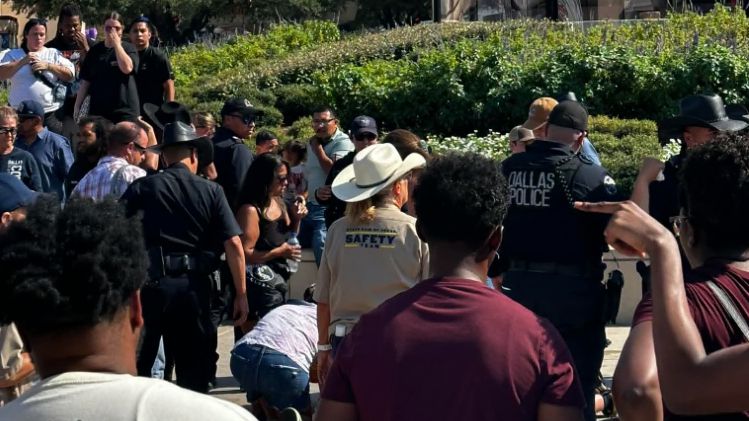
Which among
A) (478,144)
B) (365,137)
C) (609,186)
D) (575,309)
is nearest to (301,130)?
(478,144)

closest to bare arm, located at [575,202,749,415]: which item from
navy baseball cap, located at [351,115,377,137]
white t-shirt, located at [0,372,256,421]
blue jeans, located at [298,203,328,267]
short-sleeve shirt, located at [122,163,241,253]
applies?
white t-shirt, located at [0,372,256,421]

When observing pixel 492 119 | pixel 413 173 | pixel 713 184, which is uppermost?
pixel 713 184

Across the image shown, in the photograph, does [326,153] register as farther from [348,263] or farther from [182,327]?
[348,263]

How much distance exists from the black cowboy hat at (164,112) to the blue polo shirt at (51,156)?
106 cm

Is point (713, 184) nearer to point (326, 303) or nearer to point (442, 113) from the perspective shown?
point (326, 303)

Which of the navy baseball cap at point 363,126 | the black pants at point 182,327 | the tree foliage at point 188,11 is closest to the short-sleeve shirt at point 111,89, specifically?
the navy baseball cap at point 363,126

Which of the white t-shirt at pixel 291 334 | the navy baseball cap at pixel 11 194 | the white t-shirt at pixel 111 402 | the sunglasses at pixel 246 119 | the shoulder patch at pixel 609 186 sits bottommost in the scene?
the white t-shirt at pixel 291 334

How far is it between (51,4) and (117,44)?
22067 mm

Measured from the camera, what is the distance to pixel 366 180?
5.77 metres

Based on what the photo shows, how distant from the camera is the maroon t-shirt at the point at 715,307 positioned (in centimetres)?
302

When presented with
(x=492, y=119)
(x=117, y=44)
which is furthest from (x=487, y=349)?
(x=492, y=119)

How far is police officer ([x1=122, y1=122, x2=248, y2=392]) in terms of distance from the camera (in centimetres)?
699

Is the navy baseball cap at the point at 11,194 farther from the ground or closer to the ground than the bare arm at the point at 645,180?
farther from the ground

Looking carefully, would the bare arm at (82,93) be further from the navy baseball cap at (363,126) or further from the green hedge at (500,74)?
the green hedge at (500,74)
